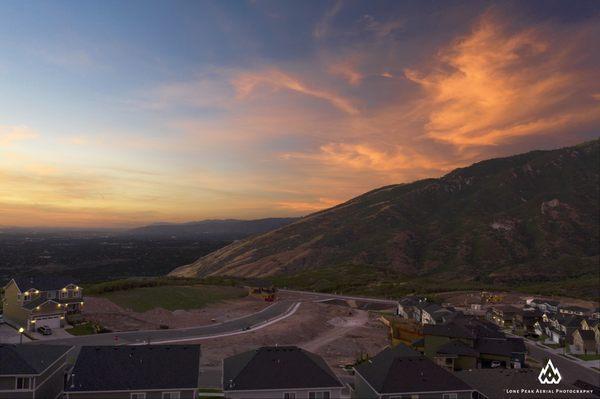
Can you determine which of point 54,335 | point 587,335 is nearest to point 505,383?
point 587,335

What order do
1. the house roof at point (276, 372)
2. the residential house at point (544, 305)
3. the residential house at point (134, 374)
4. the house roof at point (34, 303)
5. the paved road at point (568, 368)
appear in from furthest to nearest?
the residential house at point (544, 305), the house roof at point (34, 303), the paved road at point (568, 368), the house roof at point (276, 372), the residential house at point (134, 374)

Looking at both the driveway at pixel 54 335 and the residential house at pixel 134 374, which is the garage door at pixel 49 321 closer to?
the driveway at pixel 54 335

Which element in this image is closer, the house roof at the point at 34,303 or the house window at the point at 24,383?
the house window at the point at 24,383

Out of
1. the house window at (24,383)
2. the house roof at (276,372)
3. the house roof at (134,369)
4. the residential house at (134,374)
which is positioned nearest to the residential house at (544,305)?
the house roof at (276,372)

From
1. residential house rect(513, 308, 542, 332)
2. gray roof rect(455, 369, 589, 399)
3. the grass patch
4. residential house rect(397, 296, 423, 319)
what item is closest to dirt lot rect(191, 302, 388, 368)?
residential house rect(397, 296, 423, 319)

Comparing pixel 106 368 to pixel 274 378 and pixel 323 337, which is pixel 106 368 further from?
pixel 323 337

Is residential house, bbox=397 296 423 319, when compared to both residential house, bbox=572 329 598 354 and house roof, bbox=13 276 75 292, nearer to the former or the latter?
residential house, bbox=572 329 598 354
